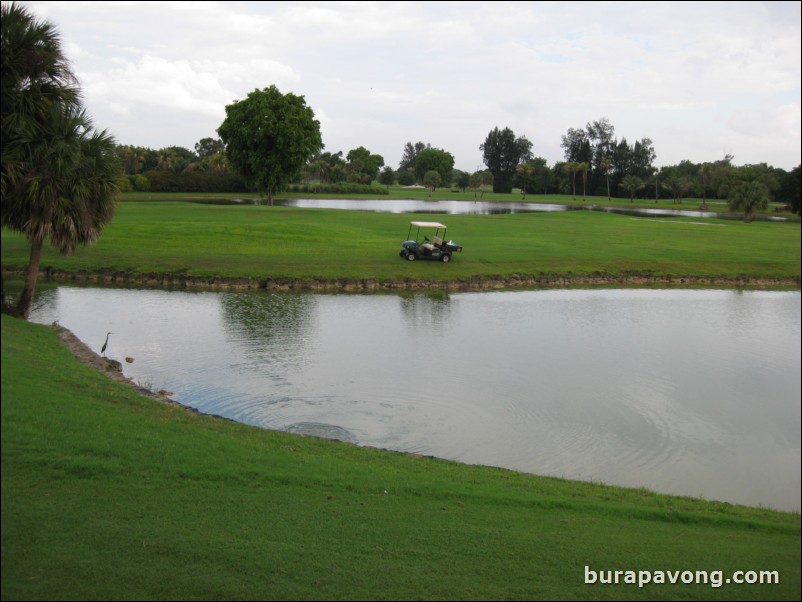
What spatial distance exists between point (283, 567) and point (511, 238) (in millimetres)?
49116

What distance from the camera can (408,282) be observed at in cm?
3828

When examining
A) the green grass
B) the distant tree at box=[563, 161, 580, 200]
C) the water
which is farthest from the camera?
the distant tree at box=[563, 161, 580, 200]

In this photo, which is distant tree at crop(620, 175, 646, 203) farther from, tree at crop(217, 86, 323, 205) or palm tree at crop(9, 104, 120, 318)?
palm tree at crop(9, 104, 120, 318)

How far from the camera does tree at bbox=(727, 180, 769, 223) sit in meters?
72.9

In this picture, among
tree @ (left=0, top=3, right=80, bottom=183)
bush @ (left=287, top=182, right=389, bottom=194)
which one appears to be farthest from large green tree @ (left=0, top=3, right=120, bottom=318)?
bush @ (left=287, top=182, right=389, bottom=194)

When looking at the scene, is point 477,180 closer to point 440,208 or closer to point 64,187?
point 440,208

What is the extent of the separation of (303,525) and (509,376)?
12847 millimetres

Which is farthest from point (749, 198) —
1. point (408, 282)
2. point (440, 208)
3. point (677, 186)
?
point (677, 186)

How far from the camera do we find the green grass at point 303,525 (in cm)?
694

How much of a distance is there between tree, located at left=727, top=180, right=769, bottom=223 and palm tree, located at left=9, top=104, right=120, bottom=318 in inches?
2562

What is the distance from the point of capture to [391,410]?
57.1 ft

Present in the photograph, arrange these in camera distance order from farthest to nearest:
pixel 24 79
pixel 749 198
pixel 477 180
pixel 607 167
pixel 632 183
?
pixel 477 180 → pixel 607 167 → pixel 632 183 → pixel 749 198 → pixel 24 79

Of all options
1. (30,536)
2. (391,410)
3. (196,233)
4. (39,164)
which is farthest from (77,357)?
(196,233)

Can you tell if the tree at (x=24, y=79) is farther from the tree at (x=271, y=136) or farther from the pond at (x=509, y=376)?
the tree at (x=271, y=136)
